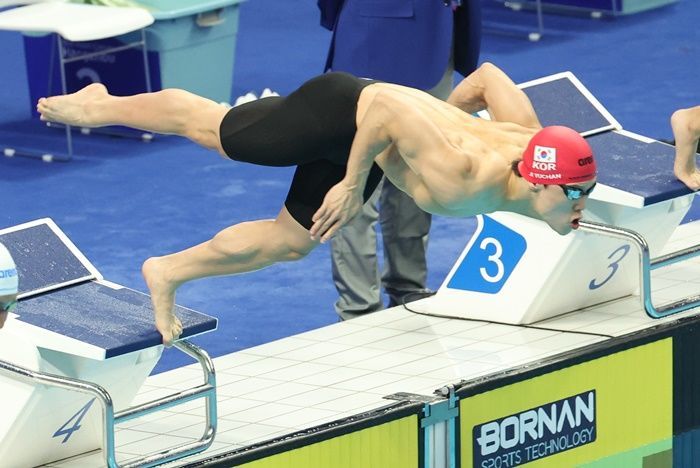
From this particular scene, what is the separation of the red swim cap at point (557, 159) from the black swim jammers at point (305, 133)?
21.7 inches

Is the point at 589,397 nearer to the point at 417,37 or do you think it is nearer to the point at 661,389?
the point at 661,389

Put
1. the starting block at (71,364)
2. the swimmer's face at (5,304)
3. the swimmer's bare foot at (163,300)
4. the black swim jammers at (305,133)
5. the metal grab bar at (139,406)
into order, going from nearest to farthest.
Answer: the swimmer's face at (5,304)
the metal grab bar at (139,406)
the starting block at (71,364)
the swimmer's bare foot at (163,300)
the black swim jammers at (305,133)

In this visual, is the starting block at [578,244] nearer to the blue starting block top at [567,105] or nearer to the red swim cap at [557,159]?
the blue starting block top at [567,105]

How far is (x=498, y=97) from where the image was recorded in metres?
5.76

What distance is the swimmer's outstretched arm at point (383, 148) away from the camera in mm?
5223

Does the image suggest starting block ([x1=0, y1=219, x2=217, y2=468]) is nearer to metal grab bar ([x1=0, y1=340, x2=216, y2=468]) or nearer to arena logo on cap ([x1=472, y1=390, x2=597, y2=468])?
metal grab bar ([x1=0, y1=340, x2=216, y2=468])

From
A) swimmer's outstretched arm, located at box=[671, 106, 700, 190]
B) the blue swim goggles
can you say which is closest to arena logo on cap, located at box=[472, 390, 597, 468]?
the blue swim goggles

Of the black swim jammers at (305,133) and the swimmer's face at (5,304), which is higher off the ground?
the black swim jammers at (305,133)

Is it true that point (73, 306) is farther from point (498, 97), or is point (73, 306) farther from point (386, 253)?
point (386, 253)

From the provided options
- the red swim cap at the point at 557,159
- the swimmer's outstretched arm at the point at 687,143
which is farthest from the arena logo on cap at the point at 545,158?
the swimmer's outstretched arm at the point at 687,143

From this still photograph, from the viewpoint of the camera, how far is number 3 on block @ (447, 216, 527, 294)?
6406 mm

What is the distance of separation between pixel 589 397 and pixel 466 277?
0.97 metres

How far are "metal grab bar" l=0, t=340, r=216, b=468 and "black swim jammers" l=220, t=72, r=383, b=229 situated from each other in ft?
2.09

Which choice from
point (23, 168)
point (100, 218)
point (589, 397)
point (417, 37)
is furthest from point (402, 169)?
point (23, 168)
